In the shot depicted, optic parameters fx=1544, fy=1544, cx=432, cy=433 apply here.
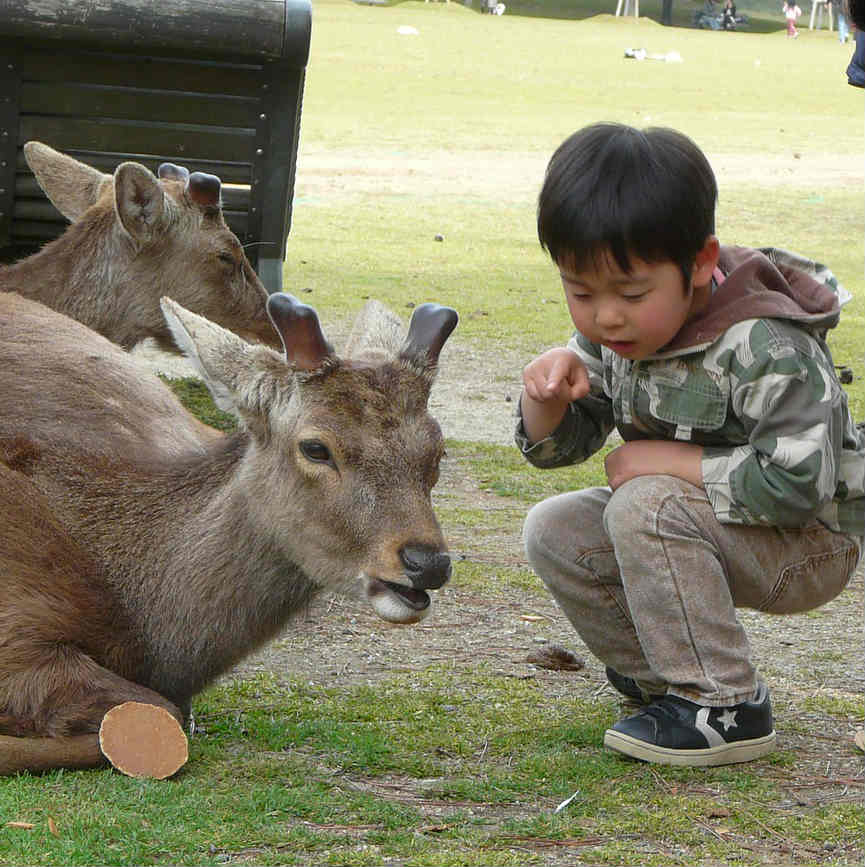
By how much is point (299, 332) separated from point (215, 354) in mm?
297

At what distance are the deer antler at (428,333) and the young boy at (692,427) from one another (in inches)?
10.8

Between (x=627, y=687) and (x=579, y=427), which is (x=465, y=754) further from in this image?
(x=579, y=427)

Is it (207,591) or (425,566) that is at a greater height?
(425,566)

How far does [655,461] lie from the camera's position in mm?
4074

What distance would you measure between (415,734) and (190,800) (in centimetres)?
84

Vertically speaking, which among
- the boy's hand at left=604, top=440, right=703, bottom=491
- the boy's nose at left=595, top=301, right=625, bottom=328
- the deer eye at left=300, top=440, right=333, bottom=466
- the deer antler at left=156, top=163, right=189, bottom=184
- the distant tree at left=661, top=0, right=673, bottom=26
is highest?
the boy's nose at left=595, top=301, right=625, bottom=328

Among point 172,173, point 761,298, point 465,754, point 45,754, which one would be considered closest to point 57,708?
point 45,754

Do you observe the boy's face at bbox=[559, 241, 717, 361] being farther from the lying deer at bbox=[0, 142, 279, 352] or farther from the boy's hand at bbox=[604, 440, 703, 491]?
the lying deer at bbox=[0, 142, 279, 352]

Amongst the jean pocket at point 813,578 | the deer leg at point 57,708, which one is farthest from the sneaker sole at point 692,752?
the deer leg at point 57,708

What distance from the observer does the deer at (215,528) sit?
3.92m

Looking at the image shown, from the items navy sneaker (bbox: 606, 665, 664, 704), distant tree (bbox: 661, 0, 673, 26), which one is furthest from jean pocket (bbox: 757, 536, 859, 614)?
distant tree (bbox: 661, 0, 673, 26)

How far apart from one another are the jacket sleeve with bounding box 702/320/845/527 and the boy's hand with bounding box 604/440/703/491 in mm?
88

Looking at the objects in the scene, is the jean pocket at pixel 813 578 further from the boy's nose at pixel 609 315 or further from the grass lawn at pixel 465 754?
the boy's nose at pixel 609 315

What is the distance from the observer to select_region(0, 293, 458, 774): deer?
12.9 feet
